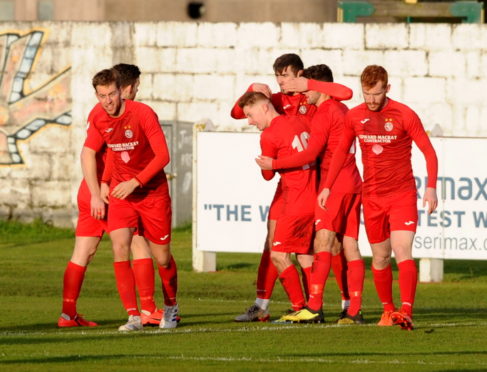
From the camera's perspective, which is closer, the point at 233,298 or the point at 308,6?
the point at 233,298

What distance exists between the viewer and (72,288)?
12.8 metres

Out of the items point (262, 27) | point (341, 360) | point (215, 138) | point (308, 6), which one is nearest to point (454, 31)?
point (262, 27)

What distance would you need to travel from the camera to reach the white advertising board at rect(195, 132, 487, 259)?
18000 mm

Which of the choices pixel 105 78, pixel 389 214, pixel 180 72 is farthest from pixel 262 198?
pixel 105 78

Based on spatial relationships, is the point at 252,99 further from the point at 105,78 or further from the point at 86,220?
the point at 86,220

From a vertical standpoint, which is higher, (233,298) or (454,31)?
(454,31)

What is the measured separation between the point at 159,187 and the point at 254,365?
115 inches

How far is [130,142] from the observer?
1212 cm

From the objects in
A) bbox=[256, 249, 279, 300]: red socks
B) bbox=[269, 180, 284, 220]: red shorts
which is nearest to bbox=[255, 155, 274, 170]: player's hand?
bbox=[269, 180, 284, 220]: red shorts

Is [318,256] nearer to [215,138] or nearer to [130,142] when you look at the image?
[130,142]

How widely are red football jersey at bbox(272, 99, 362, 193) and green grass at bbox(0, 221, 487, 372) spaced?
1.17m

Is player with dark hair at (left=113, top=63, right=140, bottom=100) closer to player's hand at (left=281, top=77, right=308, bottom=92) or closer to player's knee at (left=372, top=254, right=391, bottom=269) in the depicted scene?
player's hand at (left=281, top=77, right=308, bottom=92)

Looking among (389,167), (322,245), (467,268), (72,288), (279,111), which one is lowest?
(467,268)

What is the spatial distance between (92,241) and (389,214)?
2.56m
